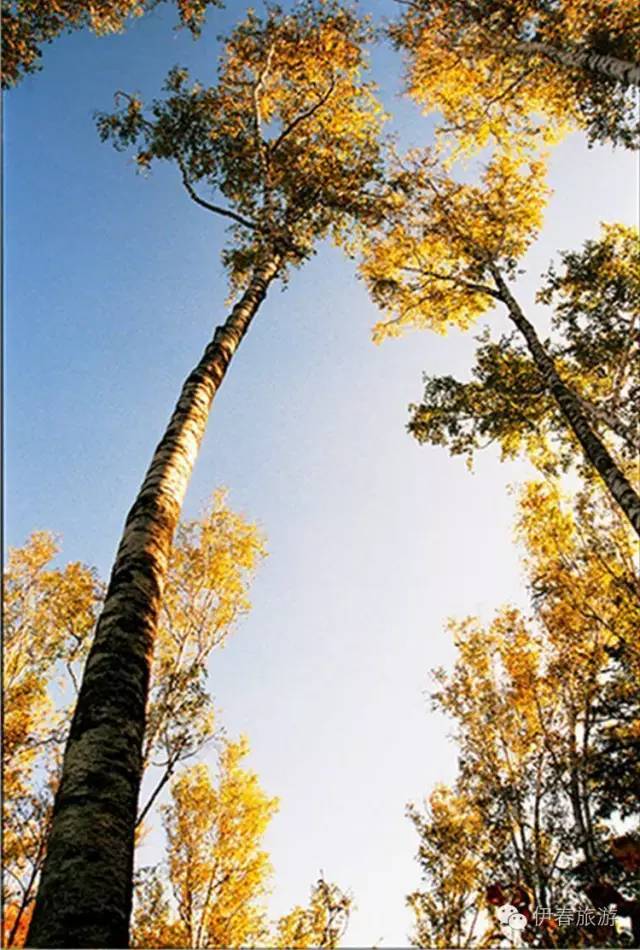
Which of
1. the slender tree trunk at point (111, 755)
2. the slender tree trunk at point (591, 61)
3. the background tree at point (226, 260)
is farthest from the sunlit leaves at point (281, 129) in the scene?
the slender tree trunk at point (111, 755)

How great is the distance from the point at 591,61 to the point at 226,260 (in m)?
5.50

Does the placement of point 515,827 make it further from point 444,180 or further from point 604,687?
point 444,180

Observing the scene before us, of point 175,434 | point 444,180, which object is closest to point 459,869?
point 175,434

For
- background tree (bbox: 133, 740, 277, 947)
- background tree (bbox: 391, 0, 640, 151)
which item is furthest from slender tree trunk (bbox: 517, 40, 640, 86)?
background tree (bbox: 133, 740, 277, 947)

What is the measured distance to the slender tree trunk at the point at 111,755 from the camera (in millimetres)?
1996

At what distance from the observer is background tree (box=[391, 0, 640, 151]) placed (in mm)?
8391

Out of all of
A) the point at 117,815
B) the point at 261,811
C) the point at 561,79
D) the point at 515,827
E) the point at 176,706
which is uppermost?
the point at 561,79

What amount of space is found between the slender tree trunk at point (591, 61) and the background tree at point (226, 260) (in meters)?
2.69

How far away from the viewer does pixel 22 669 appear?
11945mm

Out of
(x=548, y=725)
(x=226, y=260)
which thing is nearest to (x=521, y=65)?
(x=226, y=260)

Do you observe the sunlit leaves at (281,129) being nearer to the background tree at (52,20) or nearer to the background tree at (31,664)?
the background tree at (52,20)

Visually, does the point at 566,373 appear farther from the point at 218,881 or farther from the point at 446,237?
the point at 218,881

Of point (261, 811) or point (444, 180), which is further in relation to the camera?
point (444, 180)

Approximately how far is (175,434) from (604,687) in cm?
957
